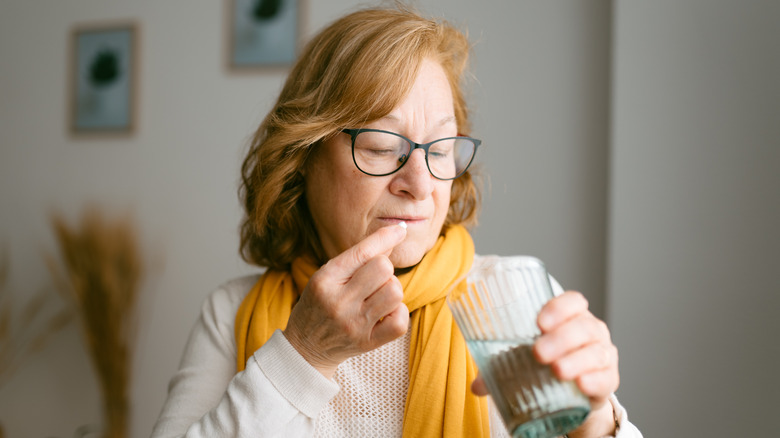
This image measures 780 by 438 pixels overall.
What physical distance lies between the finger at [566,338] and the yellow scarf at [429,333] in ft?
1.52

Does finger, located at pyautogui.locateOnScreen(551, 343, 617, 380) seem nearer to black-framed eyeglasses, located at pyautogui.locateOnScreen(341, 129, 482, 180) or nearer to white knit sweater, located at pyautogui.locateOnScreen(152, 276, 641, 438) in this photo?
white knit sweater, located at pyautogui.locateOnScreen(152, 276, 641, 438)

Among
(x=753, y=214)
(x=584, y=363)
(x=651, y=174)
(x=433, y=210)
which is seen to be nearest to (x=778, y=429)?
(x=753, y=214)

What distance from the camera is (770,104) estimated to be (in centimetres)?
147

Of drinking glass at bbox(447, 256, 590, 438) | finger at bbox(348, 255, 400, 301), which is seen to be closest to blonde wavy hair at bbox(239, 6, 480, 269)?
finger at bbox(348, 255, 400, 301)

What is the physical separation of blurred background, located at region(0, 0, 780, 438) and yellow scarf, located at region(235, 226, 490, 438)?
0.74 meters

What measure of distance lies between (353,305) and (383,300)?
0.05 metres

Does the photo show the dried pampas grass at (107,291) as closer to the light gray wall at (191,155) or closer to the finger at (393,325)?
the light gray wall at (191,155)

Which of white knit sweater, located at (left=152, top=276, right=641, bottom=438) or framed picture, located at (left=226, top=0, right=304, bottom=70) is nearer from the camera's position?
white knit sweater, located at (left=152, top=276, right=641, bottom=438)

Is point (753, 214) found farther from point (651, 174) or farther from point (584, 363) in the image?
point (584, 363)

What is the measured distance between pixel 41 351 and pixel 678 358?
2.74 meters

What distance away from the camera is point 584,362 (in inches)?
22.8

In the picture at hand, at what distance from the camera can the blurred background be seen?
59.4 inches

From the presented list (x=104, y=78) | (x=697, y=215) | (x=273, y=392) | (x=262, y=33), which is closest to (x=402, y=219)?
(x=273, y=392)

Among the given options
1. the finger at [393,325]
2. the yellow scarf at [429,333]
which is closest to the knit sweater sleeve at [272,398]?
the finger at [393,325]
